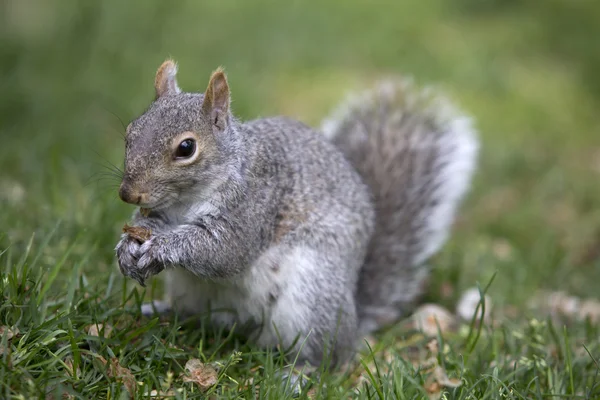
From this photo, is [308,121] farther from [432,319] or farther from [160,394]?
[160,394]

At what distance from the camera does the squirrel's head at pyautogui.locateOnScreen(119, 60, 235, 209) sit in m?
1.99

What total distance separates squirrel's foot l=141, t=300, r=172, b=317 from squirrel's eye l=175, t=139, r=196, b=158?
61cm

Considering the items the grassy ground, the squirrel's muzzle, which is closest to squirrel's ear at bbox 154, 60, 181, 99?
the grassy ground

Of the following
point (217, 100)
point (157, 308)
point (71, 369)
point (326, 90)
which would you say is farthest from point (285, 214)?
point (326, 90)

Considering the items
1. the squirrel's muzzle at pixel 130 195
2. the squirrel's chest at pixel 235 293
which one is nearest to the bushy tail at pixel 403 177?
the squirrel's chest at pixel 235 293

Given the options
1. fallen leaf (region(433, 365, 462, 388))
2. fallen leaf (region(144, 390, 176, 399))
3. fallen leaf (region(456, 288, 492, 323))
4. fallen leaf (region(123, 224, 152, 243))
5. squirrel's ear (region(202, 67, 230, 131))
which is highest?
squirrel's ear (region(202, 67, 230, 131))

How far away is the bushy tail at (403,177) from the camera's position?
9.25 ft

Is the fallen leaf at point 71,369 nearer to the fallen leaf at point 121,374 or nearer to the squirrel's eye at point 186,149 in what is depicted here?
the fallen leaf at point 121,374

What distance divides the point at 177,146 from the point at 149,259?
0.36 meters

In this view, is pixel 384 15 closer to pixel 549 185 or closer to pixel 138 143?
pixel 549 185

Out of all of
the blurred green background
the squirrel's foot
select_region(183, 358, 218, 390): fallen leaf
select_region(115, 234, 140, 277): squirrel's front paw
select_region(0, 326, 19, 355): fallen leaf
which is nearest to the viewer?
select_region(0, 326, 19, 355): fallen leaf

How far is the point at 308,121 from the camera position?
14.3 ft

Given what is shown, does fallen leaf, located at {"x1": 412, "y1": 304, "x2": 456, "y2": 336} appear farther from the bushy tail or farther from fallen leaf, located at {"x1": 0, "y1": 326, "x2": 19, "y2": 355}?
fallen leaf, located at {"x1": 0, "y1": 326, "x2": 19, "y2": 355}

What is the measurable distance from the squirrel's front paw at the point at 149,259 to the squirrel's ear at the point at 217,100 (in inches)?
16.4
